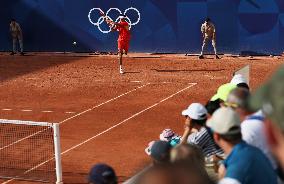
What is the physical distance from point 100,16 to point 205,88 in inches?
416

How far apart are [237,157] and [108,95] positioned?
49.2ft

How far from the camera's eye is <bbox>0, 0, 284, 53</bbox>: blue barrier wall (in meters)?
26.9

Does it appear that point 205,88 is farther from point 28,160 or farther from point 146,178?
point 146,178

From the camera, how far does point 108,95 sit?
64.0 ft

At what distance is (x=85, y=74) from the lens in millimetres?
23828

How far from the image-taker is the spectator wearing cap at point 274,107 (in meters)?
2.48

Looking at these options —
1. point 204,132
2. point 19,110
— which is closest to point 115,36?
point 19,110

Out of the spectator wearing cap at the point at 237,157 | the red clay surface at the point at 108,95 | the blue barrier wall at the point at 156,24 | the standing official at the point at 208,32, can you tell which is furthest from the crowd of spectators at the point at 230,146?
the blue barrier wall at the point at 156,24

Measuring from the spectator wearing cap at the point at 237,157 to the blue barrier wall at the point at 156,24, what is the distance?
892 inches

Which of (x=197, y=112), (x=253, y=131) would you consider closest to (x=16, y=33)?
(x=197, y=112)

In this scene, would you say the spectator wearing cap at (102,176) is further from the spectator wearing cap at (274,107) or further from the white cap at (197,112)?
the white cap at (197,112)

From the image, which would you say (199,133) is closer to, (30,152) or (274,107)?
(274,107)

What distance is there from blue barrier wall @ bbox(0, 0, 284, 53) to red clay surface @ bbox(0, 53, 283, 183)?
0.93 metres

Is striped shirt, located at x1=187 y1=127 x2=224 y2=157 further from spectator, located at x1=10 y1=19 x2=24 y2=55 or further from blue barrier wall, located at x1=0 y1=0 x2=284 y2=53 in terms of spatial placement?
spectator, located at x1=10 y1=19 x2=24 y2=55
